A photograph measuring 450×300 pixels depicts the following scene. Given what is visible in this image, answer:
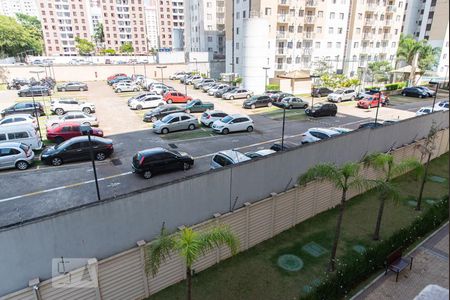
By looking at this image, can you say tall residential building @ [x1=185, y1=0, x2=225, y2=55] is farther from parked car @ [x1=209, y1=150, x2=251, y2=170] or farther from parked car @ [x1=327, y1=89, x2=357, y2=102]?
parked car @ [x1=209, y1=150, x2=251, y2=170]

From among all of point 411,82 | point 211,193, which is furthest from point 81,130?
point 411,82

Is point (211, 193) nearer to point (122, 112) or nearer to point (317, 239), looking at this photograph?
point (317, 239)

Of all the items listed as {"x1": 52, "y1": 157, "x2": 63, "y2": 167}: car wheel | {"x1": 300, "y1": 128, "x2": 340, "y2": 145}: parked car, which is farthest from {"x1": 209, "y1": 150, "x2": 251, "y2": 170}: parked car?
{"x1": 52, "y1": 157, "x2": 63, "y2": 167}: car wheel

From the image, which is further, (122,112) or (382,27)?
(382,27)

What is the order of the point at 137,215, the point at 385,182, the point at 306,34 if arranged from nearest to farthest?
the point at 137,215 < the point at 385,182 < the point at 306,34

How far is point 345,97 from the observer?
42500 mm

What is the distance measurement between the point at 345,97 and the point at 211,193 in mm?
37364

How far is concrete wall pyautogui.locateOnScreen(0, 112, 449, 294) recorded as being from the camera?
727 cm

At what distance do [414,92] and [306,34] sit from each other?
846 inches

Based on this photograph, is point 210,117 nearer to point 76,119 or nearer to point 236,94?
point 76,119

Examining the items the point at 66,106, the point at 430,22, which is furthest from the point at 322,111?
the point at 430,22

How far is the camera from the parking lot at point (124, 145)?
14820mm

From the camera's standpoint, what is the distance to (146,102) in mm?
34688

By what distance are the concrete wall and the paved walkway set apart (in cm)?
469
